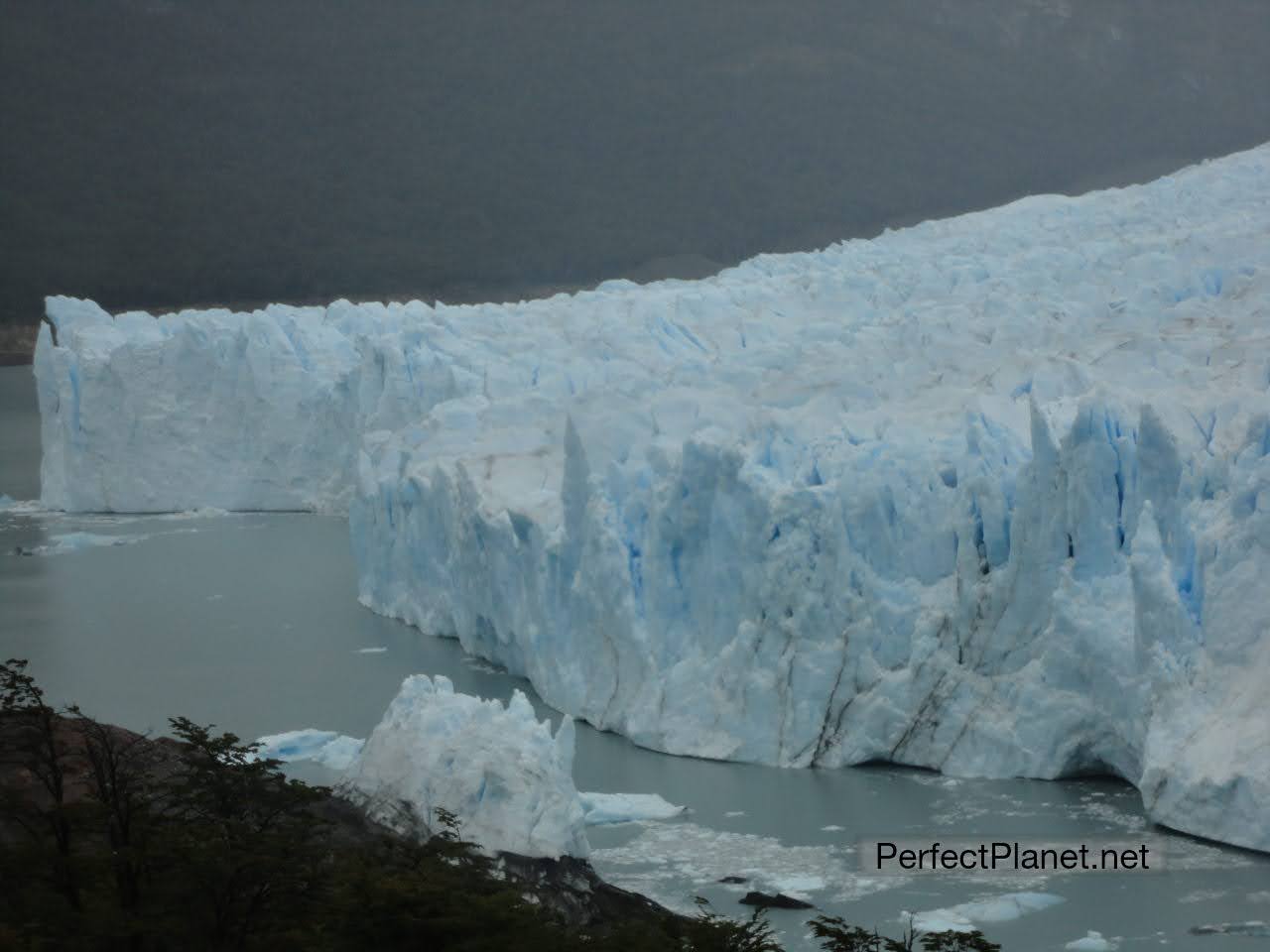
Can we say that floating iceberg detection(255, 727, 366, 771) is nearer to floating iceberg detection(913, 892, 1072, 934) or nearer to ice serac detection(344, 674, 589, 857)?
ice serac detection(344, 674, 589, 857)

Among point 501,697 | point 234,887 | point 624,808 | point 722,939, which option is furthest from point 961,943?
point 501,697

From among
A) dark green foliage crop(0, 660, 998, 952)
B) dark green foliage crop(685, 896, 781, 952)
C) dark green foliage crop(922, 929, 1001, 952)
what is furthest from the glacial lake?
dark green foliage crop(922, 929, 1001, 952)

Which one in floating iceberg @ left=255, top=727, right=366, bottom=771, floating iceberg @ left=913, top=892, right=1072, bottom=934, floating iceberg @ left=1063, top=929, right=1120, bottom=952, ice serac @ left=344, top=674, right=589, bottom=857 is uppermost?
ice serac @ left=344, top=674, right=589, bottom=857

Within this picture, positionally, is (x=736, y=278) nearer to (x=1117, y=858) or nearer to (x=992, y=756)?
(x=992, y=756)

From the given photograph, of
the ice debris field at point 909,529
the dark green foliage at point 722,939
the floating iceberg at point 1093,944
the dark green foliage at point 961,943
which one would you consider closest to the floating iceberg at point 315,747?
the ice debris field at point 909,529

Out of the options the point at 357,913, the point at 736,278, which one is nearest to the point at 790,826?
the point at 357,913

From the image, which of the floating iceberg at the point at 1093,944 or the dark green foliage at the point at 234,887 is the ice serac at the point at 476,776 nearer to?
the dark green foliage at the point at 234,887

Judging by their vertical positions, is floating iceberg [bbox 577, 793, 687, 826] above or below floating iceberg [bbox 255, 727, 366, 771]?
below
